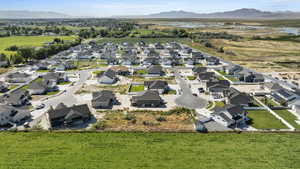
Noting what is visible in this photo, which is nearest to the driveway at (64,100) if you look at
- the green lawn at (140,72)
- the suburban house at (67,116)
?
the suburban house at (67,116)

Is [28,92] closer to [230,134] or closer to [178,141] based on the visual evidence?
[178,141]

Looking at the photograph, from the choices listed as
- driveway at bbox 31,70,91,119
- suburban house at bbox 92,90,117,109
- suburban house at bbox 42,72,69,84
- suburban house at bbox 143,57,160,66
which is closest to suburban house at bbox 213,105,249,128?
suburban house at bbox 92,90,117,109

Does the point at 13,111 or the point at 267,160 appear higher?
the point at 13,111

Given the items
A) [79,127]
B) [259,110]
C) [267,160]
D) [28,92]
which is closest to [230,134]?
[267,160]

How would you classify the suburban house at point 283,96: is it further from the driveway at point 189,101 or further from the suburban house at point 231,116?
the driveway at point 189,101

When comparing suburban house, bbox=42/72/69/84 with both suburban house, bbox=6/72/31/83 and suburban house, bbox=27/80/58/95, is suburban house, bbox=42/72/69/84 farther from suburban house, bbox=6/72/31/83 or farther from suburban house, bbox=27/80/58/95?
suburban house, bbox=6/72/31/83

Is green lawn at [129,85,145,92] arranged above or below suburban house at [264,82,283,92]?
below
